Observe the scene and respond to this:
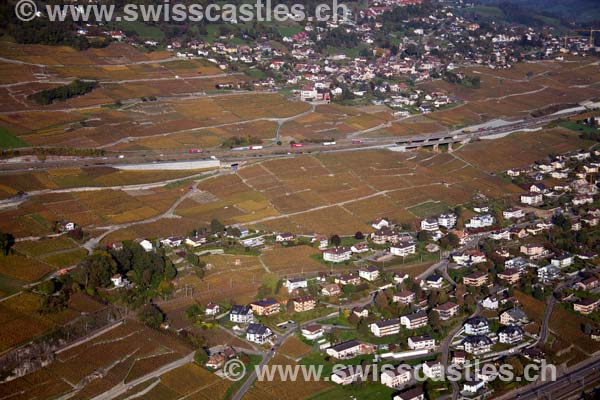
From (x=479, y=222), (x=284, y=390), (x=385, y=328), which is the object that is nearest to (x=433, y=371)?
(x=385, y=328)

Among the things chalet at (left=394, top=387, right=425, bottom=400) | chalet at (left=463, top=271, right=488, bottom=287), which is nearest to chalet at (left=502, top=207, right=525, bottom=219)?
chalet at (left=463, top=271, right=488, bottom=287)

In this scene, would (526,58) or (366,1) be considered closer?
(526,58)

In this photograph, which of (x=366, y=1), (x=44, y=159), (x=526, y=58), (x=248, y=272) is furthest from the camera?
(x=366, y=1)

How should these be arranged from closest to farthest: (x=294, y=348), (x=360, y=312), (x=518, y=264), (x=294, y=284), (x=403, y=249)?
(x=294, y=348)
(x=360, y=312)
(x=294, y=284)
(x=518, y=264)
(x=403, y=249)

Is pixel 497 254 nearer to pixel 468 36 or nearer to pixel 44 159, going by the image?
pixel 44 159

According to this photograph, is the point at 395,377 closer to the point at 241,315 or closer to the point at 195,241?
the point at 241,315

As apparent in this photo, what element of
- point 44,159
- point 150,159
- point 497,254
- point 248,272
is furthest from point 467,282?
point 44,159
